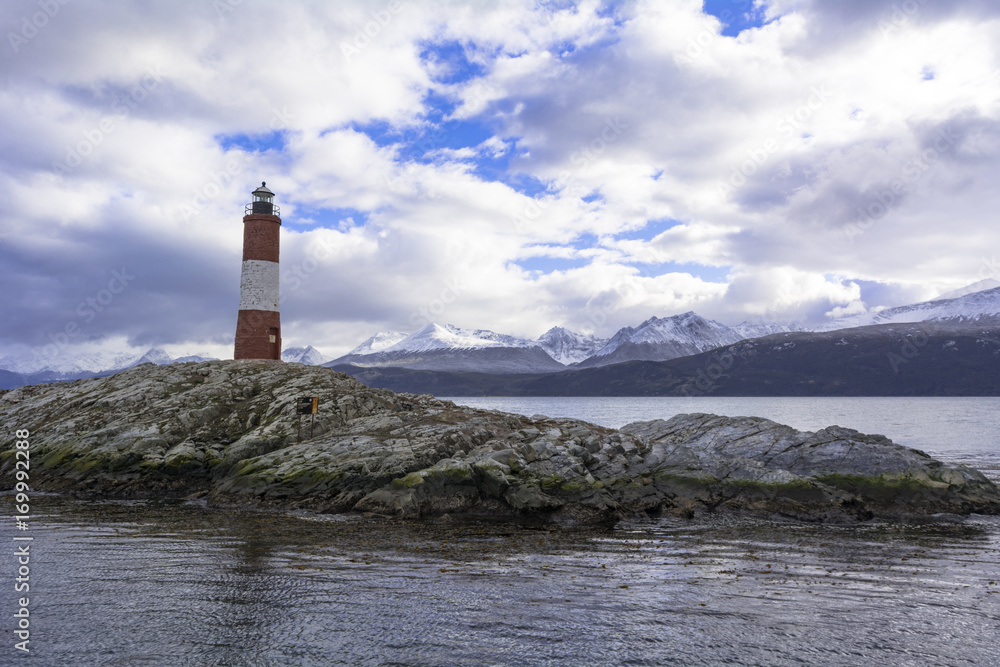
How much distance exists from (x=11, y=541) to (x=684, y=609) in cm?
1977

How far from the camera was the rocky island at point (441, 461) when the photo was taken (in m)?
25.7

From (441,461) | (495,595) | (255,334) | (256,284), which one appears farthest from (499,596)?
(256,284)

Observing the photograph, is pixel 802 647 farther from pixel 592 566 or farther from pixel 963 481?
pixel 963 481

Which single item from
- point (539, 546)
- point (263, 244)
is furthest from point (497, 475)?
point (263, 244)

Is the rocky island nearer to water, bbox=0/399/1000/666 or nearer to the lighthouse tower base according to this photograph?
water, bbox=0/399/1000/666

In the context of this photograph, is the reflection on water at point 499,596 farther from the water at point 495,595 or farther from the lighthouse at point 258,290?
the lighthouse at point 258,290

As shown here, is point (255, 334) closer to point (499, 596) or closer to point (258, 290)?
point (258, 290)

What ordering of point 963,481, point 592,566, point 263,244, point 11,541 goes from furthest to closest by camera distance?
point 263,244 → point 963,481 → point 11,541 → point 592,566

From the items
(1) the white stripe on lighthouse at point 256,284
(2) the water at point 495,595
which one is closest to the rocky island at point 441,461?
(2) the water at point 495,595

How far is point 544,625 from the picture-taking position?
11.9 m

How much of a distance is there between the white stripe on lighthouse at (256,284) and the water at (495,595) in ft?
90.4

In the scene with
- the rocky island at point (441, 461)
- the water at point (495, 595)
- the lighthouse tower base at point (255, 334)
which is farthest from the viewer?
the lighthouse tower base at point (255, 334)

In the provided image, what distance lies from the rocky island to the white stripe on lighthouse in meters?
9.87

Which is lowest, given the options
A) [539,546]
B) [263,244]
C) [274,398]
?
[539,546]
